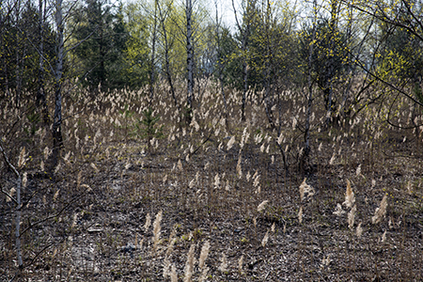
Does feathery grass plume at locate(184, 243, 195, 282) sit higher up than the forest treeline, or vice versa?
the forest treeline

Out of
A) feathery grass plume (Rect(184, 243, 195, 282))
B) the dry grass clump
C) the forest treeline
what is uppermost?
the forest treeline

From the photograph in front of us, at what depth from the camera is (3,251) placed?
355cm

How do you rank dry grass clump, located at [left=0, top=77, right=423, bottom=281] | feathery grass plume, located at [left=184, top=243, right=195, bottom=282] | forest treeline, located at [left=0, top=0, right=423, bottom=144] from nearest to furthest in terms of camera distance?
feathery grass plume, located at [left=184, top=243, right=195, bottom=282], dry grass clump, located at [left=0, top=77, right=423, bottom=281], forest treeline, located at [left=0, top=0, right=423, bottom=144]

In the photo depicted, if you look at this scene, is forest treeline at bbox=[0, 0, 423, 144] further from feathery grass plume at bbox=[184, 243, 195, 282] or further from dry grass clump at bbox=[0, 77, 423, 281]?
feathery grass plume at bbox=[184, 243, 195, 282]

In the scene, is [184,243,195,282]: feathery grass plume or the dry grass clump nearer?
[184,243,195,282]: feathery grass plume

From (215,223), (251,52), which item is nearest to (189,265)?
(215,223)

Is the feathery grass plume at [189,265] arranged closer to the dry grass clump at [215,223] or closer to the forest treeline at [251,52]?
the dry grass clump at [215,223]

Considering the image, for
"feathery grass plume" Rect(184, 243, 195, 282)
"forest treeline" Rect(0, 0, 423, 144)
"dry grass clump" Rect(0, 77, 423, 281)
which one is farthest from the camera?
"forest treeline" Rect(0, 0, 423, 144)

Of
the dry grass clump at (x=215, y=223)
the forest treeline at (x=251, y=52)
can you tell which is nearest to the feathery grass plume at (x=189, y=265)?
the dry grass clump at (x=215, y=223)

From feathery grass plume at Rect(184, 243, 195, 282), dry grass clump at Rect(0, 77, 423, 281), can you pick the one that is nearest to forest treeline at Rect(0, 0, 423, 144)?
dry grass clump at Rect(0, 77, 423, 281)

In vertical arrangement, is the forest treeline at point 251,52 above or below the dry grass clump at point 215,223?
above

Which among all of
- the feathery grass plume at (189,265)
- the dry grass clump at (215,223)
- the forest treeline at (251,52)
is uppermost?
the forest treeline at (251,52)

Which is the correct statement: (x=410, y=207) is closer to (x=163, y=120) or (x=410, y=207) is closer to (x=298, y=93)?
(x=163, y=120)

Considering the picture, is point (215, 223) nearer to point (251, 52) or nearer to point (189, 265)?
point (189, 265)
